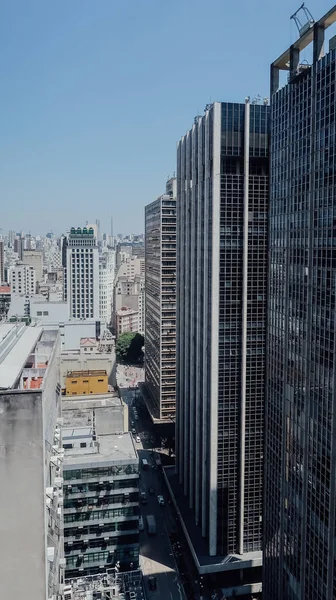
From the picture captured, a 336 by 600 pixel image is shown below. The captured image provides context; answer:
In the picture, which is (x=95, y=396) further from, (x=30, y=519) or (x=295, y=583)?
(x=30, y=519)

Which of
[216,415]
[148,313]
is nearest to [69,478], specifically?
[216,415]

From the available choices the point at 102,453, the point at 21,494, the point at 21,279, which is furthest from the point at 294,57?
the point at 21,279

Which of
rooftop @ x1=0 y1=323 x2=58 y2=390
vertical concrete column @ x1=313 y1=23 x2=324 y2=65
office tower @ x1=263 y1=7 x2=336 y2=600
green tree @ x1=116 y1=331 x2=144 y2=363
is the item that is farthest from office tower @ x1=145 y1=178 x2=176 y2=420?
rooftop @ x1=0 y1=323 x2=58 y2=390

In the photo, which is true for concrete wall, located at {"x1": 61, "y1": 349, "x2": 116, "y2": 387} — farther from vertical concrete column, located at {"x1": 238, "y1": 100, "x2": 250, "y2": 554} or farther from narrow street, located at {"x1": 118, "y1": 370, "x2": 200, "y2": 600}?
vertical concrete column, located at {"x1": 238, "y1": 100, "x2": 250, "y2": 554}

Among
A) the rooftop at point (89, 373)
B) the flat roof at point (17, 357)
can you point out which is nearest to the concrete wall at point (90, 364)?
the rooftop at point (89, 373)

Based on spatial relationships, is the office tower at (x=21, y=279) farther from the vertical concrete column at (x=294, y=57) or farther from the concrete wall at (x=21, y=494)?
the concrete wall at (x=21, y=494)

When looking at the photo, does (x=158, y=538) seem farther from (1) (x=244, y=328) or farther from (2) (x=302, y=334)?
(2) (x=302, y=334)

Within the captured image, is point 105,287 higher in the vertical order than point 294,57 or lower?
lower
